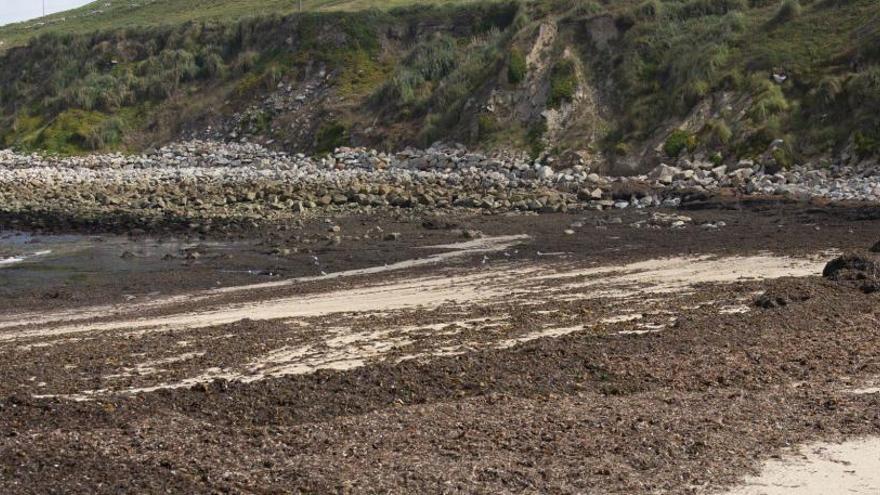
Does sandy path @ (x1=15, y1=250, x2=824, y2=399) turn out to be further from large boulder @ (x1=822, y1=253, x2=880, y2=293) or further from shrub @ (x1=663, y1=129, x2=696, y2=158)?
shrub @ (x1=663, y1=129, x2=696, y2=158)

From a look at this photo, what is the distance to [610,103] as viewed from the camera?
43.8 meters

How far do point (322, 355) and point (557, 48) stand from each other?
35029 mm

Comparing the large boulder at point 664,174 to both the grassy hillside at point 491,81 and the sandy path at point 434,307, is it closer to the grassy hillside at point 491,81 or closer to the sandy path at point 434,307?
the grassy hillside at point 491,81

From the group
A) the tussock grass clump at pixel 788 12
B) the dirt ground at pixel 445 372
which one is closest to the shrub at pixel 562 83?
the tussock grass clump at pixel 788 12

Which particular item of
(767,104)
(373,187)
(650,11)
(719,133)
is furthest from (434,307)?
(650,11)

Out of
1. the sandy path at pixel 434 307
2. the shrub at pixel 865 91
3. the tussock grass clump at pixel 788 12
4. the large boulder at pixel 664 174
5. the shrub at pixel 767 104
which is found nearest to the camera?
the sandy path at pixel 434 307

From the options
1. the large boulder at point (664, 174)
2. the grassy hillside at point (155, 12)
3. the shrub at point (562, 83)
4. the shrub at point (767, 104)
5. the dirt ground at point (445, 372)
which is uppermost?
the grassy hillside at point (155, 12)

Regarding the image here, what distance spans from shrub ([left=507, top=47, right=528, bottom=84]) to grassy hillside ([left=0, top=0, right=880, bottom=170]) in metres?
0.08

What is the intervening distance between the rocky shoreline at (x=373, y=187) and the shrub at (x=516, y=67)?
4078 millimetres

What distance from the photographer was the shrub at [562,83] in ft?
147

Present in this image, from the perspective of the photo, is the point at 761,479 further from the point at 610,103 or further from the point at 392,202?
the point at 610,103

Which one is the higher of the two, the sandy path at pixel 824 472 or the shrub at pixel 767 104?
the sandy path at pixel 824 472

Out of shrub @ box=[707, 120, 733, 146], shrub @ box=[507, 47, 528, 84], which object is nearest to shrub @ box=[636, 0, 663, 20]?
shrub @ box=[507, 47, 528, 84]

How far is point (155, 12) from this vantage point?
93.9 meters
